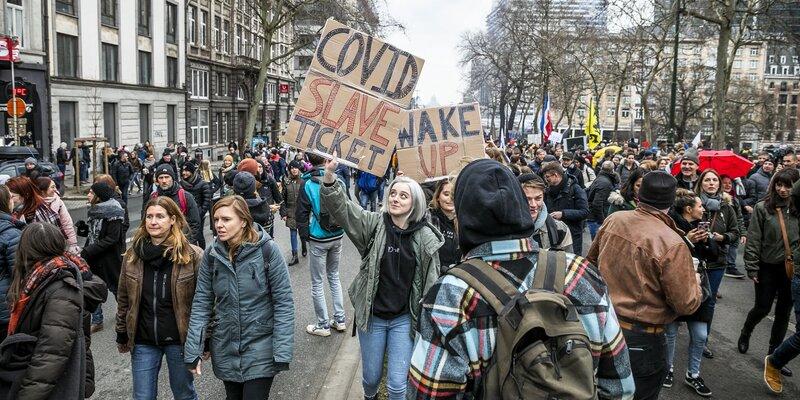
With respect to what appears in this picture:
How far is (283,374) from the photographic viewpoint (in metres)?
5.40

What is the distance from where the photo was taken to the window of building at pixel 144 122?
121ft

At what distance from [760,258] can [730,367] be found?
1042 millimetres

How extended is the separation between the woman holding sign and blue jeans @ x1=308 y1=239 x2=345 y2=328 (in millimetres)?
2178

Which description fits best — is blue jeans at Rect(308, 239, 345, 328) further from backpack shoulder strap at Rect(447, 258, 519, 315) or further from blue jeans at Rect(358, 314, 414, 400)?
backpack shoulder strap at Rect(447, 258, 519, 315)

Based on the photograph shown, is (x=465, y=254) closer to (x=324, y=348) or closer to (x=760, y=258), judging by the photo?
(x=324, y=348)

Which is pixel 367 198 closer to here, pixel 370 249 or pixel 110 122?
pixel 370 249

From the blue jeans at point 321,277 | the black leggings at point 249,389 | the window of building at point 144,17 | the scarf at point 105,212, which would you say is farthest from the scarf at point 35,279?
the window of building at point 144,17

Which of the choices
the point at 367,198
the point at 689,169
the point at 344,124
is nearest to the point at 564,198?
the point at 689,169

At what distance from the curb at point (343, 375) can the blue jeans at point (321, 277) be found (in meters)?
0.45

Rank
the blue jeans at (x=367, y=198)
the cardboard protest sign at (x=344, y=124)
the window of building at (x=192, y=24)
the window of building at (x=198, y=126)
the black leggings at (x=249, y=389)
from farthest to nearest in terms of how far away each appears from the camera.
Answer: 1. the window of building at (x=198, y=126)
2. the window of building at (x=192, y=24)
3. the blue jeans at (x=367, y=198)
4. the cardboard protest sign at (x=344, y=124)
5. the black leggings at (x=249, y=389)

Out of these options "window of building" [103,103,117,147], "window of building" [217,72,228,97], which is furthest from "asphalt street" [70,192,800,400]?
"window of building" [217,72,228,97]

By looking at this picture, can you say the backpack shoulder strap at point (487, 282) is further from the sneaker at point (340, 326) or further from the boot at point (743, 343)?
the boot at point (743, 343)

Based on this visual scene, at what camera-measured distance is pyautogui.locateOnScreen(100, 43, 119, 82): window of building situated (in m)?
32.6

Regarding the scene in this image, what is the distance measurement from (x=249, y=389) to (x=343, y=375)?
1.79m
